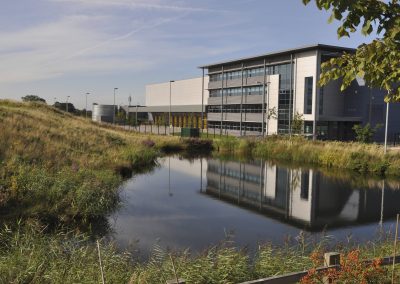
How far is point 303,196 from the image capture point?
70.8ft

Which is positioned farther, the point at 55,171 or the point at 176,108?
the point at 176,108

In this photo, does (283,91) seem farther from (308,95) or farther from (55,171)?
(55,171)

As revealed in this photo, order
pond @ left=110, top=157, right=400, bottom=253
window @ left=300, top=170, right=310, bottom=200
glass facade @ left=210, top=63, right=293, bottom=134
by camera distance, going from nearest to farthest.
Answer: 1. pond @ left=110, top=157, right=400, bottom=253
2. window @ left=300, top=170, right=310, bottom=200
3. glass facade @ left=210, top=63, right=293, bottom=134

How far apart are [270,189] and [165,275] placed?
55.4 feet

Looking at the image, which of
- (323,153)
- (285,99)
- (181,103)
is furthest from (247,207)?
(181,103)

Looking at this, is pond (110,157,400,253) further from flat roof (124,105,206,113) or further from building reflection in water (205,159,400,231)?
flat roof (124,105,206,113)

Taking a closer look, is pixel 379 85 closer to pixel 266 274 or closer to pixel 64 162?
pixel 266 274

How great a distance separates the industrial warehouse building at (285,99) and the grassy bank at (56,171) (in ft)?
96.5

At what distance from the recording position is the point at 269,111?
58.7m

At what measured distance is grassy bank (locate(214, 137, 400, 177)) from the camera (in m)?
29.5

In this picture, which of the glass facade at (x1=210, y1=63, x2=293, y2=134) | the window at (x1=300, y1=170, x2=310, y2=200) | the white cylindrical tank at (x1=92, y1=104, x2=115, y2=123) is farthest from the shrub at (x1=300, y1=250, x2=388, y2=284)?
the white cylindrical tank at (x1=92, y1=104, x2=115, y2=123)

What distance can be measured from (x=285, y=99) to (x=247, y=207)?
137 ft

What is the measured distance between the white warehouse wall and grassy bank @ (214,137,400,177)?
38864 millimetres

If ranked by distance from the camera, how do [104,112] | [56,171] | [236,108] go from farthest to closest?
[104,112] < [236,108] < [56,171]
